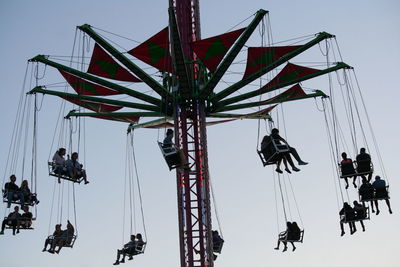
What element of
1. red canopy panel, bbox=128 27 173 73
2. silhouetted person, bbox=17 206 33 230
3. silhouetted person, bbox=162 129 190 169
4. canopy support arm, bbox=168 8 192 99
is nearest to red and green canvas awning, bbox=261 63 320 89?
canopy support arm, bbox=168 8 192 99

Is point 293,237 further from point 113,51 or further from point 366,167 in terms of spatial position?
point 113,51

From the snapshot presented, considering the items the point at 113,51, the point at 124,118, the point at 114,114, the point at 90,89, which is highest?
the point at 90,89

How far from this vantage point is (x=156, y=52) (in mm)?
21328

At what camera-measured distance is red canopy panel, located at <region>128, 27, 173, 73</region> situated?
21.1m

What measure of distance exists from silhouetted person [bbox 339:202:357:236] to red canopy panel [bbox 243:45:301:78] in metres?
4.35

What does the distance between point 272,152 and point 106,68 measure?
598 cm

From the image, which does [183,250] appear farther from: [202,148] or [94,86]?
[94,86]

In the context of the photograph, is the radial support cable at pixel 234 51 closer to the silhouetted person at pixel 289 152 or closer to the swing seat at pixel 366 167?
the silhouetted person at pixel 289 152

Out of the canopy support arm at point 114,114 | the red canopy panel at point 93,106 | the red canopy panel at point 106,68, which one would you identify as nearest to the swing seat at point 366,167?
the canopy support arm at point 114,114

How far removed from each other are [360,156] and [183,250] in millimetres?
5299

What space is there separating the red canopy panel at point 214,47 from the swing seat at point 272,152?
11.7 ft

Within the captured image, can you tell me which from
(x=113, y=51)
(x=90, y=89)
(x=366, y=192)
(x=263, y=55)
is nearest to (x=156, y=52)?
(x=113, y=51)

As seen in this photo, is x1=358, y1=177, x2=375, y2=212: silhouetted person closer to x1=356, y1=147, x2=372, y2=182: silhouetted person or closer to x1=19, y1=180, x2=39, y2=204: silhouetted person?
x1=356, y1=147, x2=372, y2=182: silhouetted person

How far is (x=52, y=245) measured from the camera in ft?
66.2
